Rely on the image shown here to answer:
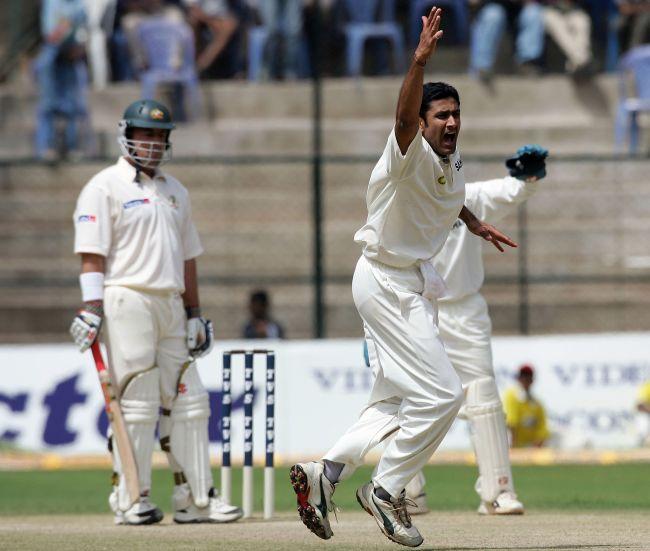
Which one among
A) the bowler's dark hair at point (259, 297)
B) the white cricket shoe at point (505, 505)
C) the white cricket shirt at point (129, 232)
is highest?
the white cricket shirt at point (129, 232)

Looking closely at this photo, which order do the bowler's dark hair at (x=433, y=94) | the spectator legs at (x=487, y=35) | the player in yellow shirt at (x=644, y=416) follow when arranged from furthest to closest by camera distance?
the spectator legs at (x=487, y=35) < the player in yellow shirt at (x=644, y=416) < the bowler's dark hair at (x=433, y=94)

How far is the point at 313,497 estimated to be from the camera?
24.1 ft

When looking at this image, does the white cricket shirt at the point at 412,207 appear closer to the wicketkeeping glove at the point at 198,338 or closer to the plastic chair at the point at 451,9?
the wicketkeeping glove at the point at 198,338

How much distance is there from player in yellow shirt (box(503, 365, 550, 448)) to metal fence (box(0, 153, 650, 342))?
2.72 m

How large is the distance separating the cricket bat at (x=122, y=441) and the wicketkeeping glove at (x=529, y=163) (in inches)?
101

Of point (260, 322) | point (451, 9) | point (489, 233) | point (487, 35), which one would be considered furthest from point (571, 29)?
point (489, 233)

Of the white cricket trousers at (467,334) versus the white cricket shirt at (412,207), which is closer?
the white cricket shirt at (412,207)

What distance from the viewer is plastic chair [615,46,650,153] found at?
62.9ft

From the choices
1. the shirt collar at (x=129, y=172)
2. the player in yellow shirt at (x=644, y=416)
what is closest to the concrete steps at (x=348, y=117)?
the player in yellow shirt at (x=644, y=416)

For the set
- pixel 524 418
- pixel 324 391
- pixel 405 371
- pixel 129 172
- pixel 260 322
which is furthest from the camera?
pixel 260 322

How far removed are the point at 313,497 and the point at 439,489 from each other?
4.55 metres

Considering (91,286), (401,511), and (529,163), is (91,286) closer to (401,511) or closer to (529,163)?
(401,511)

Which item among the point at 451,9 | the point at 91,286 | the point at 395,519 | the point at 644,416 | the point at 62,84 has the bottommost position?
the point at 644,416

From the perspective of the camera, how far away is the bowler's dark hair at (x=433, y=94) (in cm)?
726
